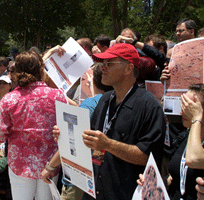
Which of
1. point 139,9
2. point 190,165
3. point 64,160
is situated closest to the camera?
point 190,165

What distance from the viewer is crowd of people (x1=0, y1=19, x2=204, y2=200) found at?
6.40ft

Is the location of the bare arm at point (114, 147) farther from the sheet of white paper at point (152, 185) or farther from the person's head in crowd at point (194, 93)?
the person's head in crowd at point (194, 93)

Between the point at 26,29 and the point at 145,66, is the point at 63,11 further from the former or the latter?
the point at 145,66

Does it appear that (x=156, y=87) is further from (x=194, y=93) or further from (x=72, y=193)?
(x=72, y=193)

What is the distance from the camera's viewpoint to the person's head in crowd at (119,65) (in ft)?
7.36

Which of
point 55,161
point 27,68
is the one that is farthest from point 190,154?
point 27,68

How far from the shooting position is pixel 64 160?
2.28 metres

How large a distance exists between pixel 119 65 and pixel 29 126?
43.0 inches

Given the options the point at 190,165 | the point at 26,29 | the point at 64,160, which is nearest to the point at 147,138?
the point at 190,165

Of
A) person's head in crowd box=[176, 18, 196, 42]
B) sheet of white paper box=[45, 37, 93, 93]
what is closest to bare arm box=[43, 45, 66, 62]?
sheet of white paper box=[45, 37, 93, 93]

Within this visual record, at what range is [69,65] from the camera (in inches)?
136

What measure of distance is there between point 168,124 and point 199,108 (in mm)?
869

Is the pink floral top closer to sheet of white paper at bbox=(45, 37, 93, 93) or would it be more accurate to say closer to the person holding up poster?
sheet of white paper at bbox=(45, 37, 93, 93)

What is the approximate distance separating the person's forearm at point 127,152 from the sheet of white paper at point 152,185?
0.18 metres
